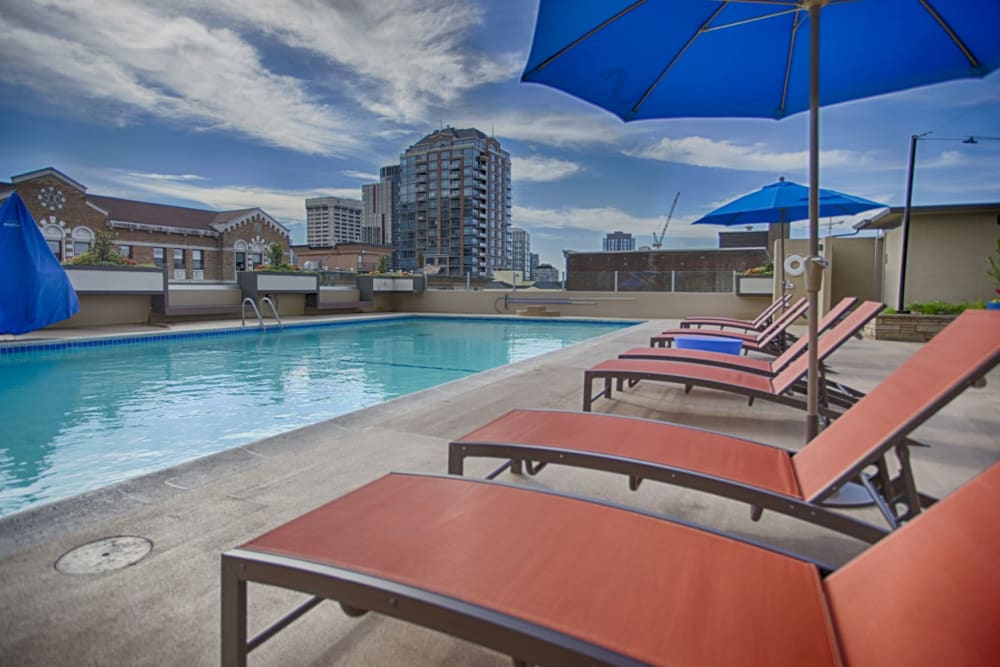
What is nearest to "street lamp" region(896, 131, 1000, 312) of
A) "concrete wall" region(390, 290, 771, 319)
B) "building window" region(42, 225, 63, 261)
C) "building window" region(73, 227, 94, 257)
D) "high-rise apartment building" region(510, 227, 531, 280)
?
"concrete wall" region(390, 290, 771, 319)

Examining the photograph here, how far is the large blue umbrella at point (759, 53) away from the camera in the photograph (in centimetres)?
254

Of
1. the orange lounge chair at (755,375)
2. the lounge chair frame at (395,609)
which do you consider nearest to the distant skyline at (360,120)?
the orange lounge chair at (755,375)

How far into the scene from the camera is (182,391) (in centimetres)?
586

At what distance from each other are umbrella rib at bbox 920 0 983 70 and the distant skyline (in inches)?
15.4

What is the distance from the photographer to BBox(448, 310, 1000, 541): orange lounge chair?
1529 mm

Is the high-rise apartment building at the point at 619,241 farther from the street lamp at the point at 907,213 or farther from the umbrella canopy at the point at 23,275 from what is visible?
the umbrella canopy at the point at 23,275

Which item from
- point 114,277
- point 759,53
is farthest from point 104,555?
point 114,277

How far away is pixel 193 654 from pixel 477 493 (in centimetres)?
77

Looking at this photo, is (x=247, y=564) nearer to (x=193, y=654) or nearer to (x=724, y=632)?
(x=193, y=654)

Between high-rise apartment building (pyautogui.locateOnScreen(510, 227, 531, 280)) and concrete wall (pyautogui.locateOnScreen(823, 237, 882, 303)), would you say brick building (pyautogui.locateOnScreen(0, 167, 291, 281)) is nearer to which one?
concrete wall (pyautogui.locateOnScreen(823, 237, 882, 303))

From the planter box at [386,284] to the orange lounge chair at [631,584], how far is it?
15.8 metres

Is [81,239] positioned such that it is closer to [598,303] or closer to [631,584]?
[598,303]

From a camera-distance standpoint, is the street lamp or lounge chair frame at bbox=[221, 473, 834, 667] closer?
lounge chair frame at bbox=[221, 473, 834, 667]

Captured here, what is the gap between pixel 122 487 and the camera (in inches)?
88.8
